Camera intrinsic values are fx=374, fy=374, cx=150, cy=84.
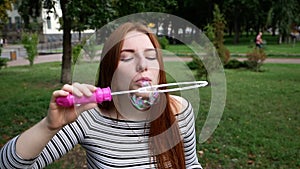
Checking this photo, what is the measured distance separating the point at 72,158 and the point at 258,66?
11.4 m

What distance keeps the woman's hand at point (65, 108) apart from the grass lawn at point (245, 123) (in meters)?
0.67

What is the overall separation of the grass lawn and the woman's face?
0.45 metres

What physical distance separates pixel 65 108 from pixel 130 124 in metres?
0.36

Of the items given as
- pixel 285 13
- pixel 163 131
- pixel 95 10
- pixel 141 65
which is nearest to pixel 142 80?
A: pixel 141 65

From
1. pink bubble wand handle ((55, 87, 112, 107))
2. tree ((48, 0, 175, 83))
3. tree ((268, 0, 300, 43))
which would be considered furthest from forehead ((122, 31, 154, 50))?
tree ((268, 0, 300, 43))

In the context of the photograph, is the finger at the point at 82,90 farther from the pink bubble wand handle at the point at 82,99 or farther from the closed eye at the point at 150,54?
the closed eye at the point at 150,54

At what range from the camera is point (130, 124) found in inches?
54.6

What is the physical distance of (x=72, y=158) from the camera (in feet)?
15.5

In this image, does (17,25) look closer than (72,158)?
No

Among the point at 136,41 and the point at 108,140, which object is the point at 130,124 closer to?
the point at 108,140

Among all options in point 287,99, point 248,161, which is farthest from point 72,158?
point 287,99

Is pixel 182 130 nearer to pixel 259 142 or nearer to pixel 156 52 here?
pixel 156 52

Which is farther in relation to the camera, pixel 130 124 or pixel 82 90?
pixel 130 124

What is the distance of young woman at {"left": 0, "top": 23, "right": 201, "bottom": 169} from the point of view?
3.99 feet
